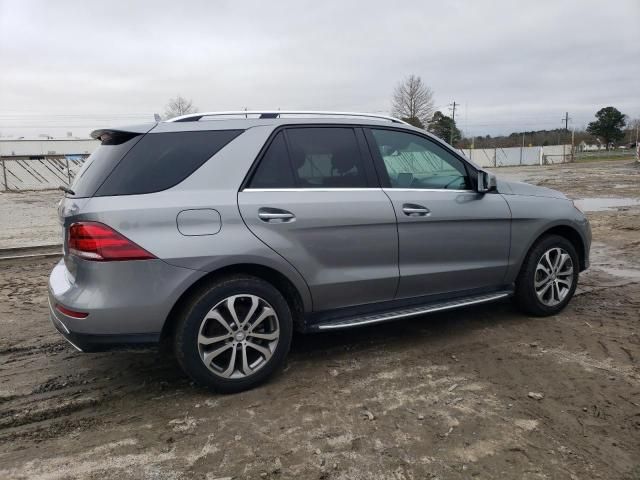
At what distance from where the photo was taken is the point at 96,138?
368cm

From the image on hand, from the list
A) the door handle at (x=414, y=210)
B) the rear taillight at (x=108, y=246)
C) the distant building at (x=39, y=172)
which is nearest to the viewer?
the rear taillight at (x=108, y=246)

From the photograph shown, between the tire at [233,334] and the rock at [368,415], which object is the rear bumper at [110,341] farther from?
the rock at [368,415]

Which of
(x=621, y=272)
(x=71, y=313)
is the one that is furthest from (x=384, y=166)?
(x=621, y=272)

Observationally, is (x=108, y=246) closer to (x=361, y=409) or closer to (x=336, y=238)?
(x=336, y=238)

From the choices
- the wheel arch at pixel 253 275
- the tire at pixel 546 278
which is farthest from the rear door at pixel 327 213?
the tire at pixel 546 278

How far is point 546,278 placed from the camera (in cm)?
468

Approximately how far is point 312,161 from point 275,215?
55cm

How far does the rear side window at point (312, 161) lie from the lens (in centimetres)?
350

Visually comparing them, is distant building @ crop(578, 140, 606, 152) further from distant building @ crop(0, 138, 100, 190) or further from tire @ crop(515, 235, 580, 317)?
tire @ crop(515, 235, 580, 317)

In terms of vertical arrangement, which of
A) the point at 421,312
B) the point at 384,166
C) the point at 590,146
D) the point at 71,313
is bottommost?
the point at 421,312

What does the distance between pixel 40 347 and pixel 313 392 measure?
2.42 meters

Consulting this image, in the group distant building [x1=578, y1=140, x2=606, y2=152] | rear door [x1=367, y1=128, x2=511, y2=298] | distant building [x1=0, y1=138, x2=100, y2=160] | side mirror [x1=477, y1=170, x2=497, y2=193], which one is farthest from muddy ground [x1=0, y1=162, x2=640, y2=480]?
distant building [x1=578, y1=140, x2=606, y2=152]

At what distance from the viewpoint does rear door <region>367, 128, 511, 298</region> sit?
3.89 meters

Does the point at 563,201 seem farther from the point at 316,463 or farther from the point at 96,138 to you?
the point at 96,138
